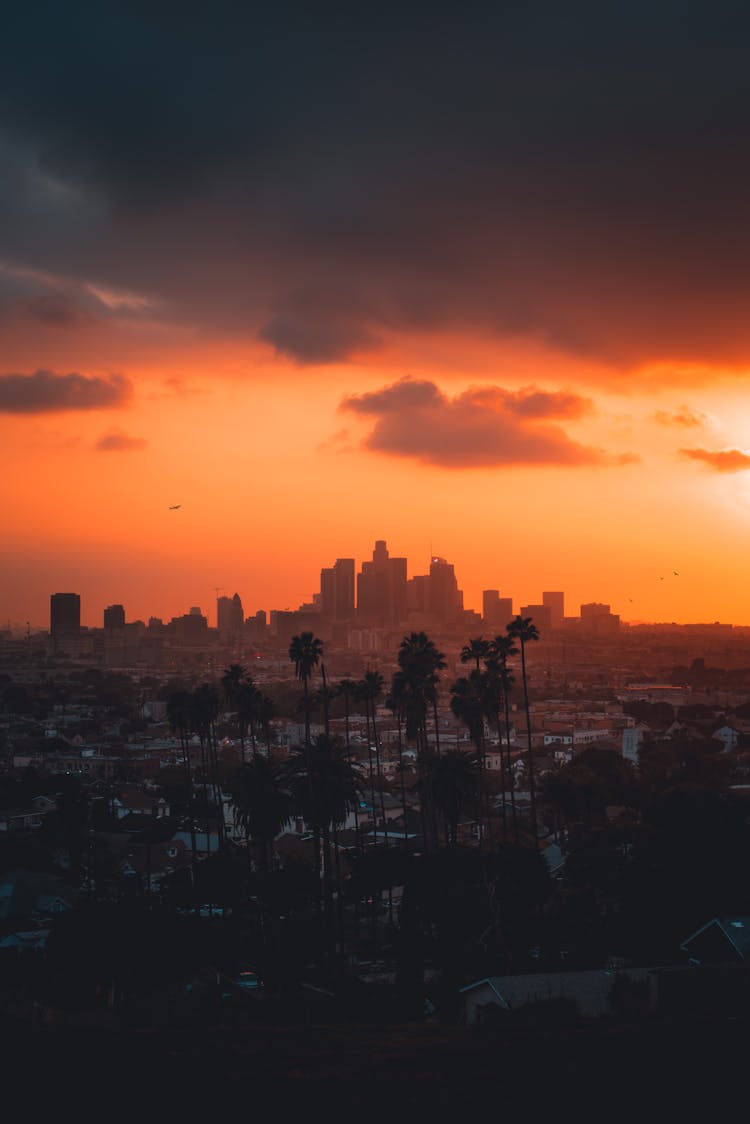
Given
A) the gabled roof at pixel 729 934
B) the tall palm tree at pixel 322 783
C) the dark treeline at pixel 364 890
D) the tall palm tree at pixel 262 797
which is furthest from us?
the tall palm tree at pixel 262 797

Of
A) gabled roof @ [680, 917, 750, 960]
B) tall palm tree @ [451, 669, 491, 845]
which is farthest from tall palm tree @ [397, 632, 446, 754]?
gabled roof @ [680, 917, 750, 960]

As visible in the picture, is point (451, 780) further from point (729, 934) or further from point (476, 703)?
point (729, 934)

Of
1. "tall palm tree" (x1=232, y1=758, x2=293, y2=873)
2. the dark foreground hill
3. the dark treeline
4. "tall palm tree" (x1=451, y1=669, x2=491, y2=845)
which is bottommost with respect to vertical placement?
the dark treeline

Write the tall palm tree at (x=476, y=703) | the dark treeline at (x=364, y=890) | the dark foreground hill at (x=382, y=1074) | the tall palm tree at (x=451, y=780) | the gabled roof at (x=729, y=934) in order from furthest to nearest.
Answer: the tall palm tree at (x=476, y=703), the tall palm tree at (x=451, y=780), the dark treeline at (x=364, y=890), the gabled roof at (x=729, y=934), the dark foreground hill at (x=382, y=1074)

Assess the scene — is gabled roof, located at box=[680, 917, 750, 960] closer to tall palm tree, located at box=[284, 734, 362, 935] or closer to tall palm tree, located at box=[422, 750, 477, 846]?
tall palm tree, located at box=[422, 750, 477, 846]

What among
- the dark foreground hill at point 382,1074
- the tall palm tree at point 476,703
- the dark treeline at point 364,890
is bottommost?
the dark treeline at point 364,890

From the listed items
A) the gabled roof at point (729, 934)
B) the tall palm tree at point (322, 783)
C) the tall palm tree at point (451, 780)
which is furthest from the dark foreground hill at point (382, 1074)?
the tall palm tree at point (451, 780)

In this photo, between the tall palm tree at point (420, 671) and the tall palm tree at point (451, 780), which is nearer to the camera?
the tall palm tree at point (451, 780)

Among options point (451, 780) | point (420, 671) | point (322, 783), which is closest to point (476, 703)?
point (420, 671)

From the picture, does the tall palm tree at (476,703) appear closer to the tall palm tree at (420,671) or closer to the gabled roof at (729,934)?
the tall palm tree at (420,671)

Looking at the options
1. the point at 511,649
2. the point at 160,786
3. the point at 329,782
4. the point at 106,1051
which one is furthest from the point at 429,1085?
the point at 160,786

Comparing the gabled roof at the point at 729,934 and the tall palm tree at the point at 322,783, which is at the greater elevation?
the tall palm tree at the point at 322,783

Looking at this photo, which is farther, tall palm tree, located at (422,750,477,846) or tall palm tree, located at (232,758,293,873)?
tall palm tree, located at (422,750,477,846)
